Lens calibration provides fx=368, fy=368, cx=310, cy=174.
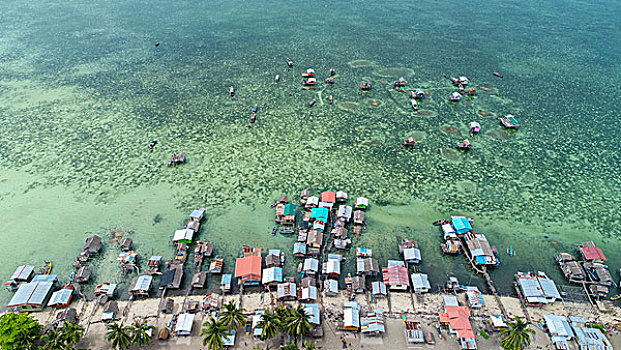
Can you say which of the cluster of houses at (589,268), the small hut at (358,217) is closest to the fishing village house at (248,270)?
the small hut at (358,217)

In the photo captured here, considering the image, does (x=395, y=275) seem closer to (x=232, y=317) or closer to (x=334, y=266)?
(x=334, y=266)

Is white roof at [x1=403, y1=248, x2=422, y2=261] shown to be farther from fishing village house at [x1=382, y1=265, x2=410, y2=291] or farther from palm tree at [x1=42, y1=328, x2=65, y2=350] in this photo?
palm tree at [x1=42, y1=328, x2=65, y2=350]

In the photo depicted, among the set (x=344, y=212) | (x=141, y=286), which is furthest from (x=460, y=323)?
(x=141, y=286)

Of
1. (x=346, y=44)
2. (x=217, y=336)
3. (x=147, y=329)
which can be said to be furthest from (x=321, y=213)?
(x=346, y=44)

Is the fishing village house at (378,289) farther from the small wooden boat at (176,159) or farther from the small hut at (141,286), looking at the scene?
the small wooden boat at (176,159)

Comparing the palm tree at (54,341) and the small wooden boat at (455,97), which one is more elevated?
the small wooden boat at (455,97)

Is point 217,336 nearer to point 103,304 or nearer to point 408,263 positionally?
point 103,304
